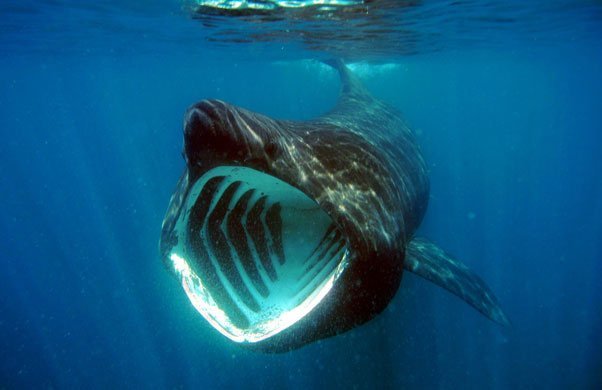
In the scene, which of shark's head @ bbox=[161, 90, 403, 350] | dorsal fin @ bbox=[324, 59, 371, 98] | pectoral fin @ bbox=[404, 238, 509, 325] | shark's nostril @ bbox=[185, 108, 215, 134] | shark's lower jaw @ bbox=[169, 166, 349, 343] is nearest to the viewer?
shark's nostril @ bbox=[185, 108, 215, 134]

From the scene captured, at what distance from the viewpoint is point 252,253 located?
135 inches

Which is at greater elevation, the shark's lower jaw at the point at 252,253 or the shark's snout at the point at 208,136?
the shark's snout at the point at 208,136

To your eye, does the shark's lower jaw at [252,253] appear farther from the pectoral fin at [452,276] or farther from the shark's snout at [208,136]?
the pectoral fin at [452,276]

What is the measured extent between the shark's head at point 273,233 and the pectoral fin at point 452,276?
2.39 feet

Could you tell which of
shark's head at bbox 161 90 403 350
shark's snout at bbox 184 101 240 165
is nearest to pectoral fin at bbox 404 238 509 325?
shark's head at bbox 161 90 403 350

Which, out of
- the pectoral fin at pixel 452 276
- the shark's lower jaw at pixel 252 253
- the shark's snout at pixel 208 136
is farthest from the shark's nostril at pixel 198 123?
the pectoral fin at pixel 452 276

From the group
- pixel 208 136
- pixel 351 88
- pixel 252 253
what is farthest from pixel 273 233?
pixel 351 88

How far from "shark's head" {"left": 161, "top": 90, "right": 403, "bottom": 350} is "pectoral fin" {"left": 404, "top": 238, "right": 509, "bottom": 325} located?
2.39ft

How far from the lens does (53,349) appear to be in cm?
1873

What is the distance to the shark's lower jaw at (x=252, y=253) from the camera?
2541mm

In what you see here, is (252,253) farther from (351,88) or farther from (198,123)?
(351,88)

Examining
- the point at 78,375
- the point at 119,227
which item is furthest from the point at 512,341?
the point at 119,227

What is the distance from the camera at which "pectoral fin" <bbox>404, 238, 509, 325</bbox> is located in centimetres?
394

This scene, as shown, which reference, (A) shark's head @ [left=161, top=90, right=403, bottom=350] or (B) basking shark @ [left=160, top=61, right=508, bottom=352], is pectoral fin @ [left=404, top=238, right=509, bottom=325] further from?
(A) shark's head @ [left=161, top=90, right=403, bottom=350]
